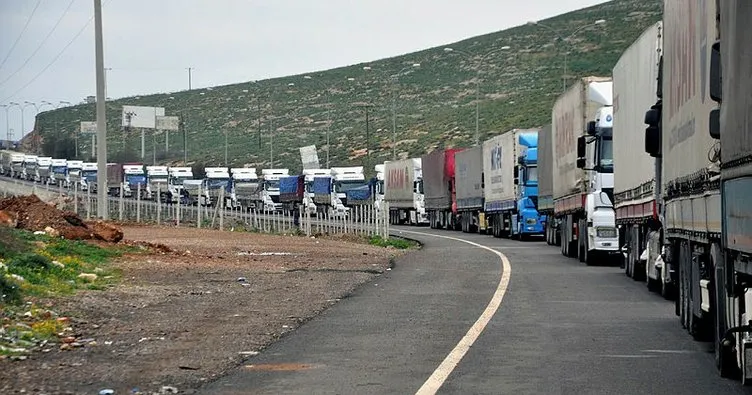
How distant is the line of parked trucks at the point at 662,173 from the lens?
35.5 ft

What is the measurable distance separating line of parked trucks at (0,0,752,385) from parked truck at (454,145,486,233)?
0.13 m

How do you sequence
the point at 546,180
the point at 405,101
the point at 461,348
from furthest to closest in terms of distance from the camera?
the point at 405,101 < the point at 546,180 < the point at 461,348

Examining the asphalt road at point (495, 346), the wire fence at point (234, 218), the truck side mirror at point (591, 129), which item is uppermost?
the truck side mirror at point (591, 129)

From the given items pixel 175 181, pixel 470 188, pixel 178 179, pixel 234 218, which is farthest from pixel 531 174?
pixel 175 181

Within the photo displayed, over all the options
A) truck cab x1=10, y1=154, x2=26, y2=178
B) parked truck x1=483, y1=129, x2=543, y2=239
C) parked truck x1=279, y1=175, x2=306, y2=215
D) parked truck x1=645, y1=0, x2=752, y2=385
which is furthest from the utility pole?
truck cab x1=10, y1=154, x2=26, y2=178

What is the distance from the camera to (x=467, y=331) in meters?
16.3

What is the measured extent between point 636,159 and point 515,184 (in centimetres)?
2619

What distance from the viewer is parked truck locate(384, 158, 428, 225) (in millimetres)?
77438

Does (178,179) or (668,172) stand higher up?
(178,179)

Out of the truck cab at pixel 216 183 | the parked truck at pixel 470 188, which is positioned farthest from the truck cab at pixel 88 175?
the parked truck at pixel 470 188

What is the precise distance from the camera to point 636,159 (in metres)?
25.2

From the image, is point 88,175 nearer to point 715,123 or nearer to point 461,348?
point 461,348

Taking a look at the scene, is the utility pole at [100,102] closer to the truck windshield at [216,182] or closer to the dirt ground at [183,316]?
the dirt ground at [183,316]

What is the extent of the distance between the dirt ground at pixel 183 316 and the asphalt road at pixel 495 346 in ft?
1.51
